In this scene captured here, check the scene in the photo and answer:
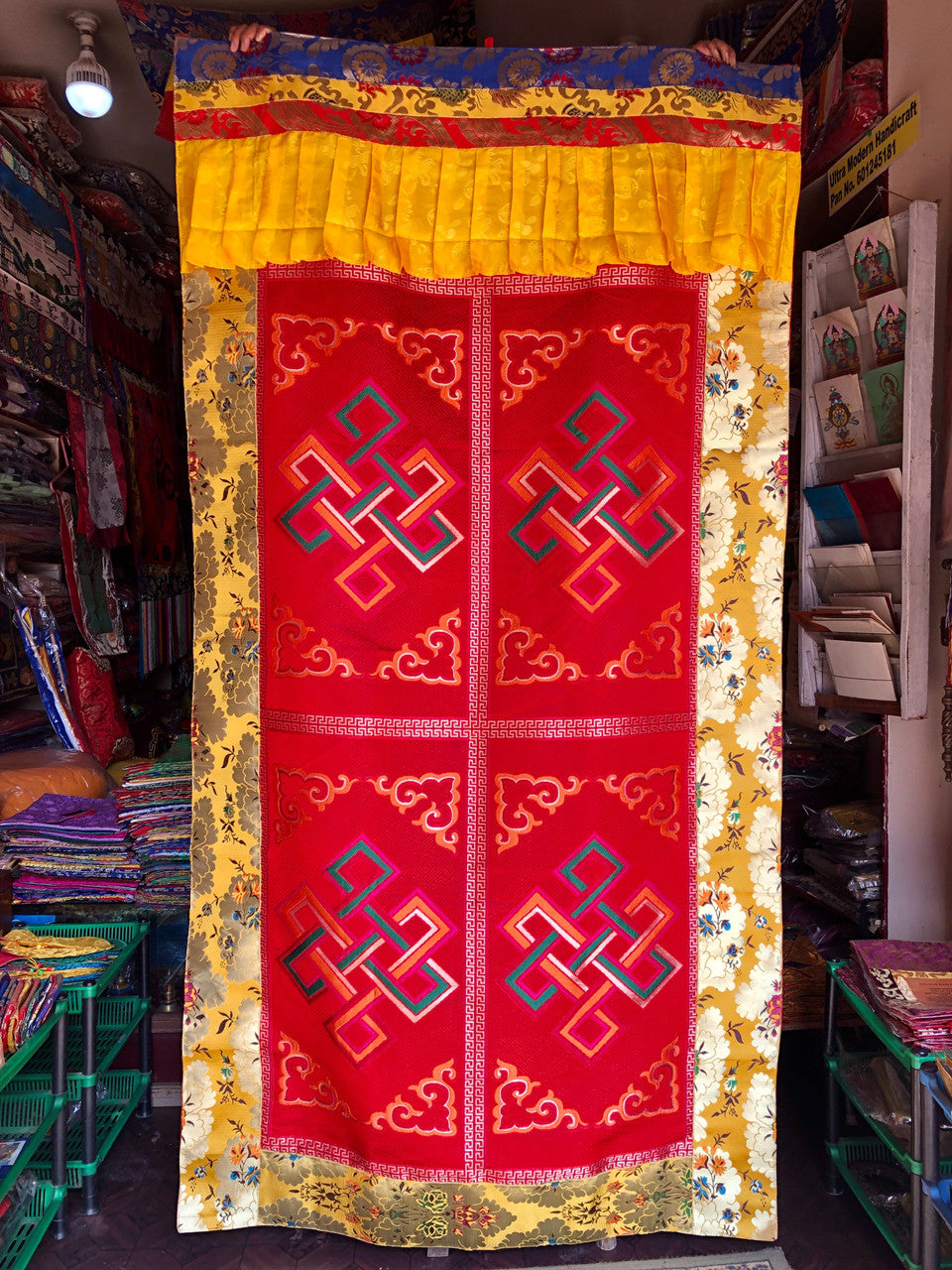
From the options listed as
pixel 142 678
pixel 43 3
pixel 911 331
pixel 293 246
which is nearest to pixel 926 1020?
pixel 911 331

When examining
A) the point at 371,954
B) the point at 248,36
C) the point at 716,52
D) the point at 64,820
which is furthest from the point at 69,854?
the point at 716,52

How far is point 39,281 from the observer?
263 centimetres

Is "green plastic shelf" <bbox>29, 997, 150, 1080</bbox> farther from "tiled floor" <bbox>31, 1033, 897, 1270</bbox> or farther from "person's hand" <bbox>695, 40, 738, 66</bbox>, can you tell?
"person's hand" <bbox>695, 40, 738, 66</bbox>

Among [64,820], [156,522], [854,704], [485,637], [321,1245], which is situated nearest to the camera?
[485,637]

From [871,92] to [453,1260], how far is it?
10.2ft

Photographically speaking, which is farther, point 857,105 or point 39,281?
point 39,281

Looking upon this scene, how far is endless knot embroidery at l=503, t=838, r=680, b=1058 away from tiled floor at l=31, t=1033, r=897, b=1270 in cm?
57

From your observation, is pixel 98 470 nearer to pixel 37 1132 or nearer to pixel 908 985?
pixel 37 1132

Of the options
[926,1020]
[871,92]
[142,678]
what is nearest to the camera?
[926,1020]

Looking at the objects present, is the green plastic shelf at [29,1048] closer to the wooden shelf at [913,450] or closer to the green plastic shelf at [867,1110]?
the green plastic shelf at [867,1110]

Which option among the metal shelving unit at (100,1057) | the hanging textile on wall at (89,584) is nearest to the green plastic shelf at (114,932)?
the metal shelving unit at (100,1057)

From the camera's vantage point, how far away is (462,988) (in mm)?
1916

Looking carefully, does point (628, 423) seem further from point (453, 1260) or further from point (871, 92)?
point (453, 1260)

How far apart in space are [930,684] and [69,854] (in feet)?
8.16
